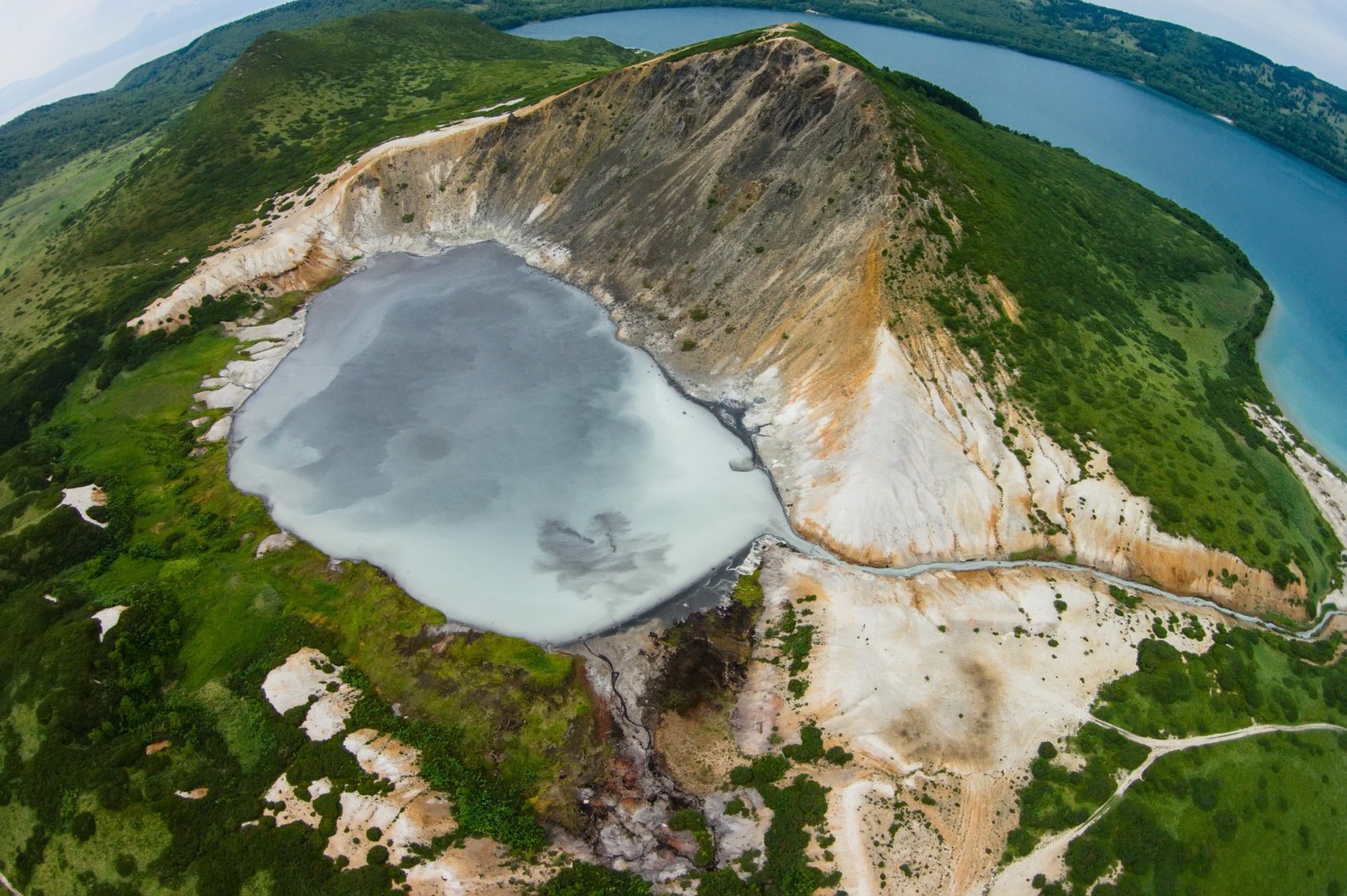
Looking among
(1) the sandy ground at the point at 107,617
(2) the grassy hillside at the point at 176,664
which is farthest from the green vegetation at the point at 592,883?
(1) the sandy ground at the point at 107,617

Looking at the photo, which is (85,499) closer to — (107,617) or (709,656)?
(107,617)

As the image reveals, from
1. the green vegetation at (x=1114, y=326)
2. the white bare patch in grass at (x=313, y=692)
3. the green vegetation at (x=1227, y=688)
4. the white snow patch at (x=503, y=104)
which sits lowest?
the white bare patch in grass at (x=313, y=692)

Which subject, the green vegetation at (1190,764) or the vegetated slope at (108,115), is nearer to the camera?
the green vegetation at (1190,764)

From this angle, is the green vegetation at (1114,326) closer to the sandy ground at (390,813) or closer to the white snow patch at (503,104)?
the white snow patch at (503,104)

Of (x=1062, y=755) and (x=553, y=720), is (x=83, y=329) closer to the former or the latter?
(x=553, y=720)

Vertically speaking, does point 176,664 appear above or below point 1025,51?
below

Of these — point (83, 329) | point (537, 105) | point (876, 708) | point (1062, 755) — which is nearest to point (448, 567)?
point (876, 708)

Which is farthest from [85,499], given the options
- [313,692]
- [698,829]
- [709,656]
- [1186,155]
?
[1186,155]
